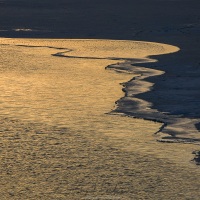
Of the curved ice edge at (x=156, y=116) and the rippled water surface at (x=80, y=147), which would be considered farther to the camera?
the curved ice edge at (x=156, y=116)

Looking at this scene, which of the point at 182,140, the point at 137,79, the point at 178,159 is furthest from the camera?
the point at 137,79

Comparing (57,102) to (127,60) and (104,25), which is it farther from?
(104,25)

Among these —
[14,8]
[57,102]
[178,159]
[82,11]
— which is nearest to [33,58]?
[57,102]

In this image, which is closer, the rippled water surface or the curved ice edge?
the rippled water surface

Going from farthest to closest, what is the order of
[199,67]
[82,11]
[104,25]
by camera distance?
1. [82,11]
2. [104,25]
3. [199,67]

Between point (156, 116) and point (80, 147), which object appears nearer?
point (80, 147)
